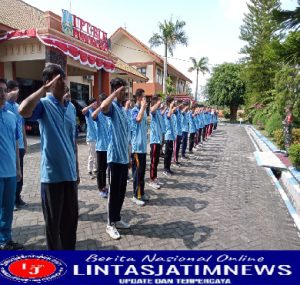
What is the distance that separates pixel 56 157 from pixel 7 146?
0.95 m

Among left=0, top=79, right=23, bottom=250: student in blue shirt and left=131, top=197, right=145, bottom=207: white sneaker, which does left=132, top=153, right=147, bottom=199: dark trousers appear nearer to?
left=131, top=197, right=145, bottom=207: white sneaker

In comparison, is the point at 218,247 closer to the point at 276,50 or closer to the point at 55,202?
the point at 55,202

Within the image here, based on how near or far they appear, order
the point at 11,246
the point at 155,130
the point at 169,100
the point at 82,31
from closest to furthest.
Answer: the point at 11,246 < the point at 155,130 < the point at 169,100 < the point at 82,31

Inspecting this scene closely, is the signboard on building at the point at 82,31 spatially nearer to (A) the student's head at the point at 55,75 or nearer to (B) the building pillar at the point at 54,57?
(B) the building pillar at the point at 54,57

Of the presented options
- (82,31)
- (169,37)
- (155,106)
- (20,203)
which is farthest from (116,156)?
(169,37)

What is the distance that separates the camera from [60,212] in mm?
2775

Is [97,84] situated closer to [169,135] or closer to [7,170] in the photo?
[169,135]

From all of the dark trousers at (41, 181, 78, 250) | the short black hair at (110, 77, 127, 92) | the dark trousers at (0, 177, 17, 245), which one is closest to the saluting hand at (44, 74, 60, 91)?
the dark trousers at (41, 181, 78, 250)

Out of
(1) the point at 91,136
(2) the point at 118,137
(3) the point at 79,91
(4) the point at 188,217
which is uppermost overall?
(3) the point at 79,91

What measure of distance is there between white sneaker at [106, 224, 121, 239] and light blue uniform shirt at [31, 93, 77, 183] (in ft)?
4.41

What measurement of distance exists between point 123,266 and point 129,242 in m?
1.11

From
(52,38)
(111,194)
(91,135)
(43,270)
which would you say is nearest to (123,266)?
(43,270)

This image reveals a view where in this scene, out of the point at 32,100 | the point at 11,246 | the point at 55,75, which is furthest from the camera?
the point at 11,246

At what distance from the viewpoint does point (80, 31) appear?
1402cm
